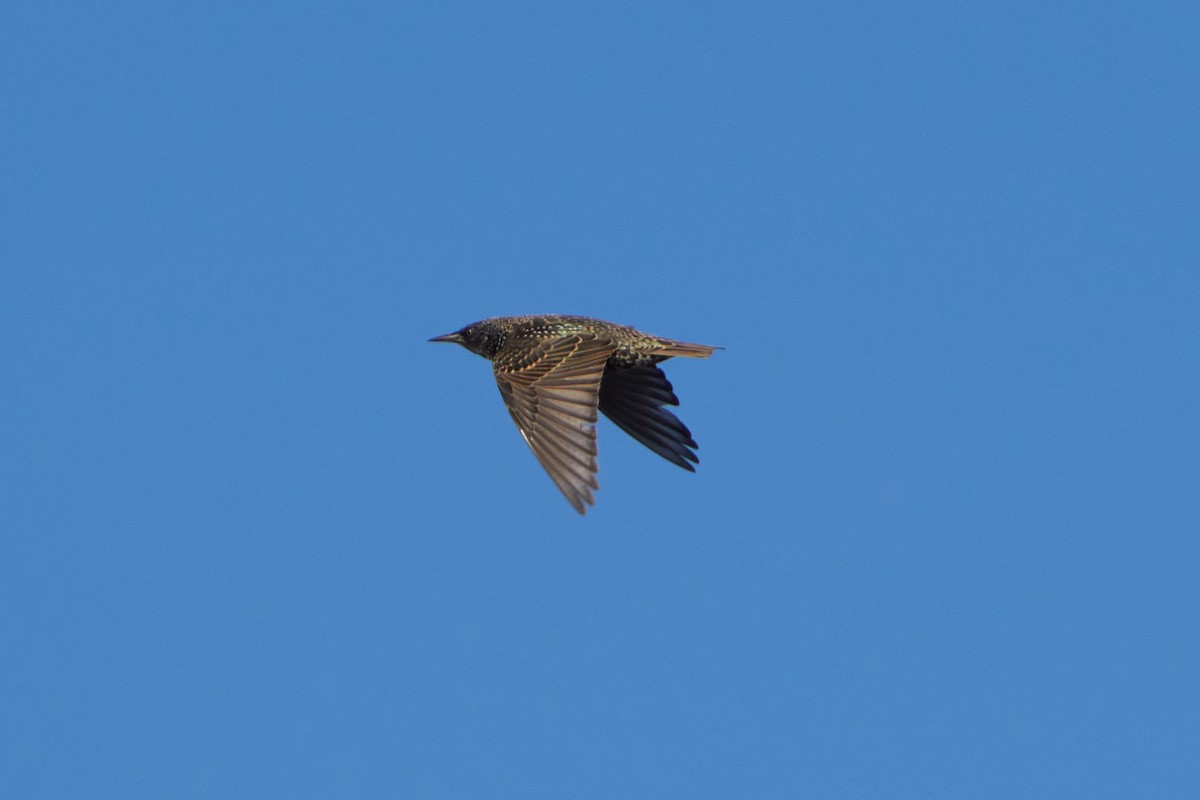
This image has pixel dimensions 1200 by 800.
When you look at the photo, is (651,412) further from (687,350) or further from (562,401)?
(562,401)

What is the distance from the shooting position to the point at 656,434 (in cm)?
1806

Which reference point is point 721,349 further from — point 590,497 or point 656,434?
point 590,497

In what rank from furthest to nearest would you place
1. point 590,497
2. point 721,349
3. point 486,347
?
point 486,347 < point 721,349 < point 590,497

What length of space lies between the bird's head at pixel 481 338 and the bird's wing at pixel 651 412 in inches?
48.5

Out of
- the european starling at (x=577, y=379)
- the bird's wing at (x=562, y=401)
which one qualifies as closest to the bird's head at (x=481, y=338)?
the european starling at (x=577, y=379)

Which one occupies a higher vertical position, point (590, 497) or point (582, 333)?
point (582, 333)

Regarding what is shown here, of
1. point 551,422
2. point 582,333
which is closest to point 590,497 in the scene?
point 551,422

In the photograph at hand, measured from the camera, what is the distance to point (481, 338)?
Answer: 18750 millimetres

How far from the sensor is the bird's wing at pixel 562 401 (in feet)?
47.5

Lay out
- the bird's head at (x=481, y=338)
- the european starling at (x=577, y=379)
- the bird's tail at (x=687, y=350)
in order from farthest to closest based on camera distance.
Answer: the bird's head at (x=481, y=338), the bird's tail at (x=687, y=350), the european starling at (x=577, y=379)

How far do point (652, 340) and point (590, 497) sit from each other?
148 inches

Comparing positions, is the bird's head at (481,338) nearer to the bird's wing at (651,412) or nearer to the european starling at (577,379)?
the european starling at (577,379)

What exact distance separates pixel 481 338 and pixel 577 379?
112 inches

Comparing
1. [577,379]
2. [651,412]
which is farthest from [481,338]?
[577,379]
